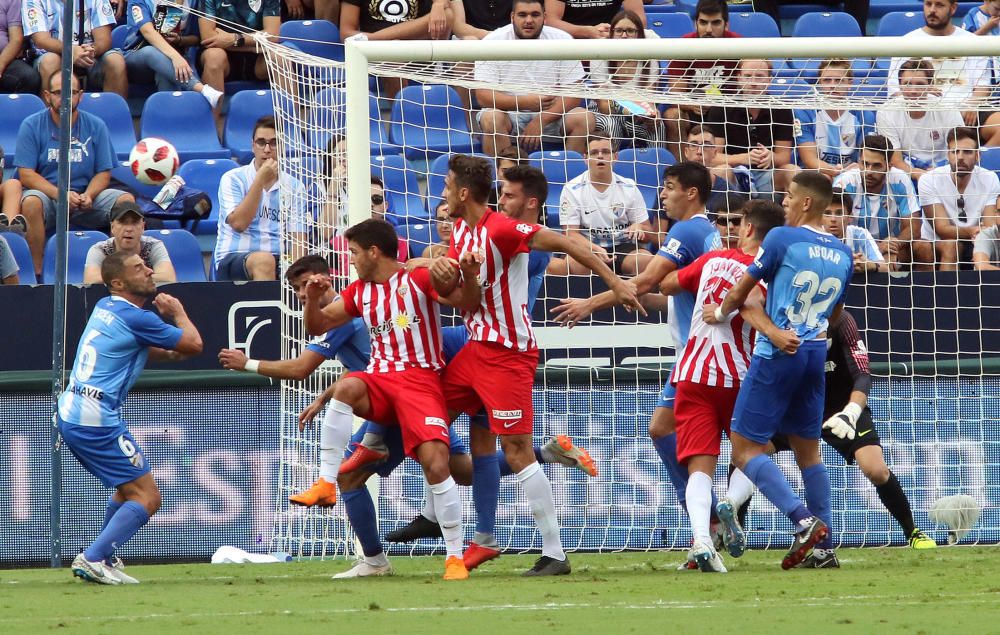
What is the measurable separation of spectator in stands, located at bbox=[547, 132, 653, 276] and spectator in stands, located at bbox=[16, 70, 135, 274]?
13.0 ft

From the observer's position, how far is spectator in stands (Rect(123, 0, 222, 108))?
13.9 m

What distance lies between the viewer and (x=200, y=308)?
33.0ft

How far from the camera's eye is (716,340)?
299 inches

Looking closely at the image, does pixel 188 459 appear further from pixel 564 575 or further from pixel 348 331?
pixel 564 575

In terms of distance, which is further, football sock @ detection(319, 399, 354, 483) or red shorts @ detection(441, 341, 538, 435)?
football sock @ detection(319, 399, 354, 483)

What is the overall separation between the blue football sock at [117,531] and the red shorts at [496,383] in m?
1.81

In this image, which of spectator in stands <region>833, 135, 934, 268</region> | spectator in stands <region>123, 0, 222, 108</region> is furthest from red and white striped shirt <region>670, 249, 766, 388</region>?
spectator in stands <region>123, 0, 222, 108</region>

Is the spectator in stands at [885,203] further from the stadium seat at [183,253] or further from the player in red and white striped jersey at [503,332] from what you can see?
the stadium seat at [183,253]

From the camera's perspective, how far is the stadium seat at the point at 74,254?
38.3 ft

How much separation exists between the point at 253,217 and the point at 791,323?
214 inches

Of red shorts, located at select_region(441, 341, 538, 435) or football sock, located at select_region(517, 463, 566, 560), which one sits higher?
red shorts, located at select_region(441, 341, 538, 435)

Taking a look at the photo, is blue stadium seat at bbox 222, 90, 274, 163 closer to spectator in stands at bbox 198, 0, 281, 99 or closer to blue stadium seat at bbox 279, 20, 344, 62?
spectator in stands at bbox 198, 0, 281, 99

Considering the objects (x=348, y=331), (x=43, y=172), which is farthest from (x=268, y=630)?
(x=43, y=172)

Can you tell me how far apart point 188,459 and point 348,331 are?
2487 millimetres
